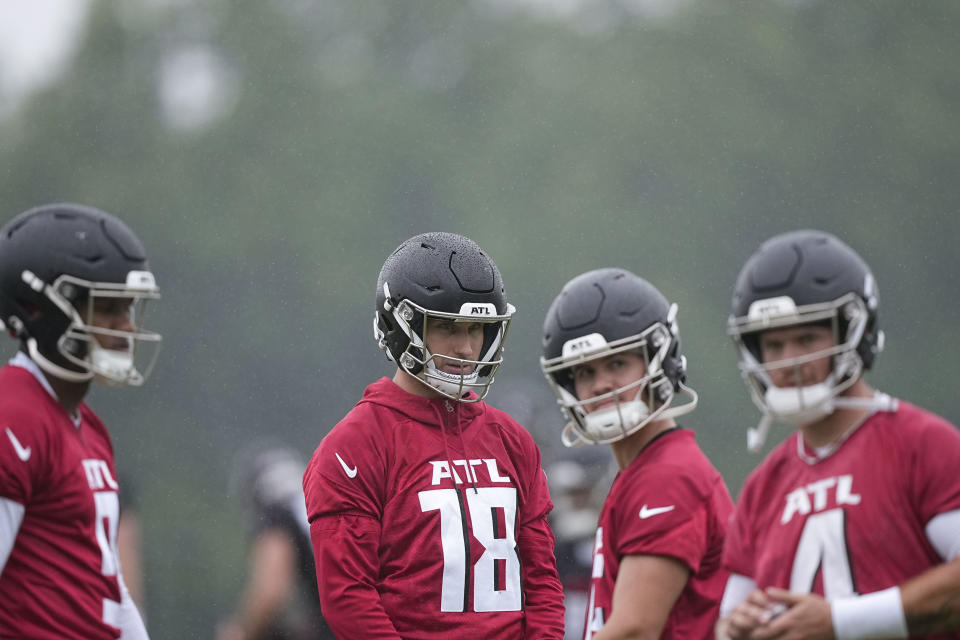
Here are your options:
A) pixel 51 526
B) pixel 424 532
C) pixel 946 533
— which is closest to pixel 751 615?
pixel 946 533

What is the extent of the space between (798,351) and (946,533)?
1.99ft

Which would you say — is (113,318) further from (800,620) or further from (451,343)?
(800,620)

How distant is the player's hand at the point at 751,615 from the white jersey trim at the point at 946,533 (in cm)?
40

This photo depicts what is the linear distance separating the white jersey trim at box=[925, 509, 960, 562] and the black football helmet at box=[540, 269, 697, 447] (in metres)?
0.94

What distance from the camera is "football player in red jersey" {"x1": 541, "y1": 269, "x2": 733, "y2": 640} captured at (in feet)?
11.5

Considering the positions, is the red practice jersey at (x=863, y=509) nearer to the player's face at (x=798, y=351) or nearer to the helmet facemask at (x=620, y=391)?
the player's face at (x=798, y=351)

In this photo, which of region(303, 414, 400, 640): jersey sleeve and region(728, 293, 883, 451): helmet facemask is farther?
region(303, 414, 400, 640): jersey sleeve

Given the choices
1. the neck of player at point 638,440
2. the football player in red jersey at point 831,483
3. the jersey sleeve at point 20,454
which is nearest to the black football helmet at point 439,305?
the neck of player at point 638,440

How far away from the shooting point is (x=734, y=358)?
64.4ft

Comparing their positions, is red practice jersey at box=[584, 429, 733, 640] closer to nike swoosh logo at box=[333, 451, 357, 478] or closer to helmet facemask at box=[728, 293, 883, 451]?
helmet facemask at box=[728, 293, 883, 451]

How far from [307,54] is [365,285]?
6656 mm

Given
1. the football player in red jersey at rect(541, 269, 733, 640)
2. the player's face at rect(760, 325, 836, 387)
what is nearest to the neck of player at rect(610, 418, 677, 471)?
the football player in red jersey at rect(541, 269, 733, 640)

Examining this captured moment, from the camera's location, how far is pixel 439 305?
13.9ft

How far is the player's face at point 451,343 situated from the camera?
424cm
